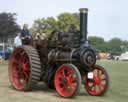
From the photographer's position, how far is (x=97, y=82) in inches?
425

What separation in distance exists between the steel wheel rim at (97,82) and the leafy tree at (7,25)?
44182mm

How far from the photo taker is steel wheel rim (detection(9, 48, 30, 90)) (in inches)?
443

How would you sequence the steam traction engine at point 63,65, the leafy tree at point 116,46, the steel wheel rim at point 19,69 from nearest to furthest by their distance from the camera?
the steam traction engine at point 63,65, the steel wheel rim at point 19,69, the leafy tree at point 116,46

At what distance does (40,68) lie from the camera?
10812mm

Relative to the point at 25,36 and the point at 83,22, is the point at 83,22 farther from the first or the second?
the point at 25,36

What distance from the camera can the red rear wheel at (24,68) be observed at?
35.1ft

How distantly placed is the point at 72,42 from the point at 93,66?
2.77 feet

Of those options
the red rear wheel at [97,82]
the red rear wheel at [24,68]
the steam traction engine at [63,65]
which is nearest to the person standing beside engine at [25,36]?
the steam traction engine at [63,65]

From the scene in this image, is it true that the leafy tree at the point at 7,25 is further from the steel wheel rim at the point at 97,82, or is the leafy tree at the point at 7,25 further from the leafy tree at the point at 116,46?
the leafy tree at the point at 116,46

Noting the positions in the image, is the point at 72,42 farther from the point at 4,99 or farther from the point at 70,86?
the point at 4,99

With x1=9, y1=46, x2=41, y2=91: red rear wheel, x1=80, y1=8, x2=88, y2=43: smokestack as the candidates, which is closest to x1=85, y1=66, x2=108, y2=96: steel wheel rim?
x1=80, y1=8, x2=88, y2=43: smokestack

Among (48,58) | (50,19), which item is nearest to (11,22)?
(50,19)

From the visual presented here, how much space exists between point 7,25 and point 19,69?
43651 millimetres

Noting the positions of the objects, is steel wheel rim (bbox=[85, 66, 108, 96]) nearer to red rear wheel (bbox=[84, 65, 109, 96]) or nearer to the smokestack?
red rear wheel (bbox=[84, 65, 109, 96])
